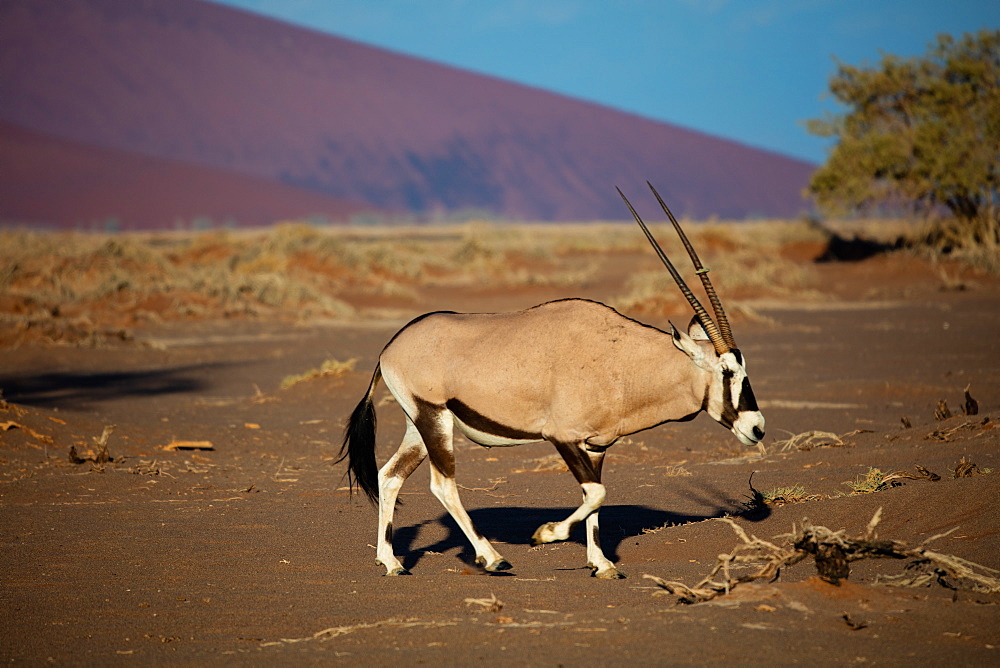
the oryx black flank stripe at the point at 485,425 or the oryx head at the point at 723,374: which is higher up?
the oryx head at the point at 723,374

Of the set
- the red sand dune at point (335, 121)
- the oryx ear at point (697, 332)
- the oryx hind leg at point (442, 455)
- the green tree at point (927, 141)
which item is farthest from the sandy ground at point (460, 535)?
the red sand dune at point (335, 121)

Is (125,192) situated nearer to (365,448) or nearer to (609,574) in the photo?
(365,448)

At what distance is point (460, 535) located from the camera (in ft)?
25.8

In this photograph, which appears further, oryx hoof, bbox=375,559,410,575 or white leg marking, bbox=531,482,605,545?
oryx hoof, bbox=375,559,410,575

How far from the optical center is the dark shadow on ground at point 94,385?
15.7 meters

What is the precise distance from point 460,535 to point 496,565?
5.16ft

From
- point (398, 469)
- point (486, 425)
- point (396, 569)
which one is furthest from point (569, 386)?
point (396, 569)

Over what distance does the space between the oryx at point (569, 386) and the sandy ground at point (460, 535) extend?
0.60m

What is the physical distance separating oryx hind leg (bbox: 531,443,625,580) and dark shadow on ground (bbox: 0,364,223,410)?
1074cm

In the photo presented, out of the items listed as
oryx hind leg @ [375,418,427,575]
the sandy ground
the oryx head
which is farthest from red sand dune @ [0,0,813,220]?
the oryx head

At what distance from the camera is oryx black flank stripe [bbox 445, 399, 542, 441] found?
6.42m

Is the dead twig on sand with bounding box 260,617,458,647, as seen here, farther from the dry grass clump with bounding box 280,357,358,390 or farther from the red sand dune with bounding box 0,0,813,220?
the red sand dune with bounding box 0,0,813,220

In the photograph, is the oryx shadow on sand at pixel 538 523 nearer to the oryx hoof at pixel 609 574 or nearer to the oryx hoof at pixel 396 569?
the oryx hoof at pixel 396 569

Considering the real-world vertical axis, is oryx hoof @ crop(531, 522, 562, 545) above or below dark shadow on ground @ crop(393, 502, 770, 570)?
above
